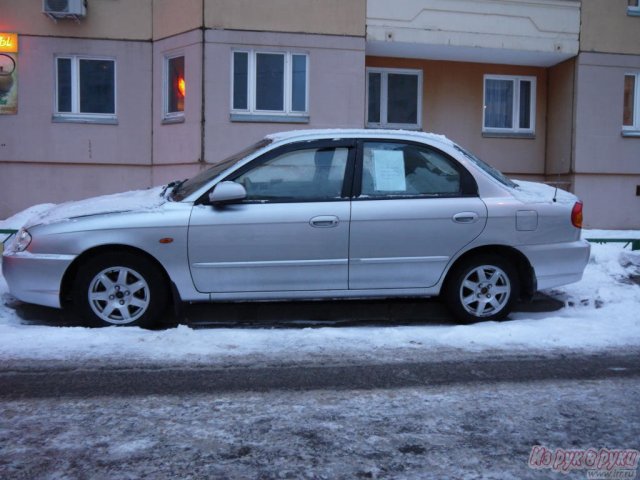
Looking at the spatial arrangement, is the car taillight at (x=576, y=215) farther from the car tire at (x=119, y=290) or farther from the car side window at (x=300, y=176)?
the car tire at (x=119, y=290)

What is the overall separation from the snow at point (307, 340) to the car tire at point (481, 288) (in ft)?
0.60

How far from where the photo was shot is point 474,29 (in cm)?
1202

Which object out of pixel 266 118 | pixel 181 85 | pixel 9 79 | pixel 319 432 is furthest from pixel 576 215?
pixel 9 79

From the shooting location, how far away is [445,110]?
13.3m

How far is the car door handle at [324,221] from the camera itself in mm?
5836

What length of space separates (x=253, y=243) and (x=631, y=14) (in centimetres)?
1042

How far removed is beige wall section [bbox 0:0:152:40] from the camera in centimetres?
1186

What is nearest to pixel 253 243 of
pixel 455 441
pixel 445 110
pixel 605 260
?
pixel 455 441

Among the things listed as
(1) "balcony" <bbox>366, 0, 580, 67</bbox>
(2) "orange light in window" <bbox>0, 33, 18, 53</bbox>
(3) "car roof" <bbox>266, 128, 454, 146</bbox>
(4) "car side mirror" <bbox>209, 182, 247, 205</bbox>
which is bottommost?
(4) "car side mirror" <bbox>209, 182, 247, 205</bbox>

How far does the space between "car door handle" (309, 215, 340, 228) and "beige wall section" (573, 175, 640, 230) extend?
833 cm

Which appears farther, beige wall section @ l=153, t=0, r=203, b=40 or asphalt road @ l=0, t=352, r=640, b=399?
beige wall section @ l=153, t=0, r=203, b=40

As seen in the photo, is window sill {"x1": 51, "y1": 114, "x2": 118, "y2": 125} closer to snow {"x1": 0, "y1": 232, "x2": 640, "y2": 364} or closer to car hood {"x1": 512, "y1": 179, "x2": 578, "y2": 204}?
snow {"x1": 0, "y1": 232, "x2": 640, "y2": 364}

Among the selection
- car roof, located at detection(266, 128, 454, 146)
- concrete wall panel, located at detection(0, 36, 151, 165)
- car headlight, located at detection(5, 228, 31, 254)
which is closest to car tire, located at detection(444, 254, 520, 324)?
car roof, located at detection(266, 128, 454, 146)

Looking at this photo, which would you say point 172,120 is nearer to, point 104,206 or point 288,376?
point 104,206
